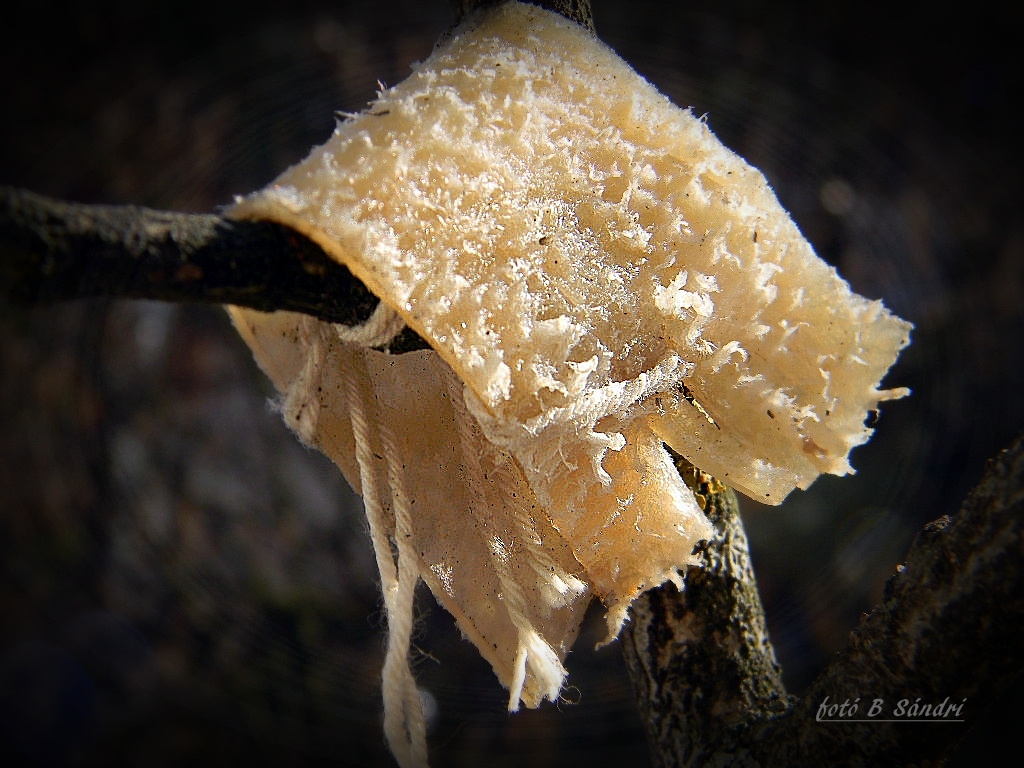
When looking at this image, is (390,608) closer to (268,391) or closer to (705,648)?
(705,648)

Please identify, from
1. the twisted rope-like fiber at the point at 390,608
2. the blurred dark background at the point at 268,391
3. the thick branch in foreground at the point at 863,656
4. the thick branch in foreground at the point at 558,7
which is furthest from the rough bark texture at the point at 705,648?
the blurred dark background at the point at 268,391

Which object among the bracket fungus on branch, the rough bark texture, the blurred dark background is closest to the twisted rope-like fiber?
the bracket fungus on branch

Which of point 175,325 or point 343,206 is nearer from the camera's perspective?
point 343,206

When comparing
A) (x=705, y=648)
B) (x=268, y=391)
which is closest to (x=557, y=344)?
(x=705, y=648)

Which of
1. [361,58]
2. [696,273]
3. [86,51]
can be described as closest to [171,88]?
[86,51]

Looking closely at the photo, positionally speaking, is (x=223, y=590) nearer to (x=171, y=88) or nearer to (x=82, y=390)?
(x=82, y=390)

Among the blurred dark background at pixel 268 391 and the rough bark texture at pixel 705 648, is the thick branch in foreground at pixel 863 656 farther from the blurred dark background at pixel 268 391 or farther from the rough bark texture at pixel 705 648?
the blurred dark background at pixel 268 391

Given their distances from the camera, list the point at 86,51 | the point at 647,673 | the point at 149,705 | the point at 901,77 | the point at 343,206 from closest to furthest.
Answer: the point at 343,206, the point at 647,673, the point at 86,51, the point at 901,77, the point at 149,705
